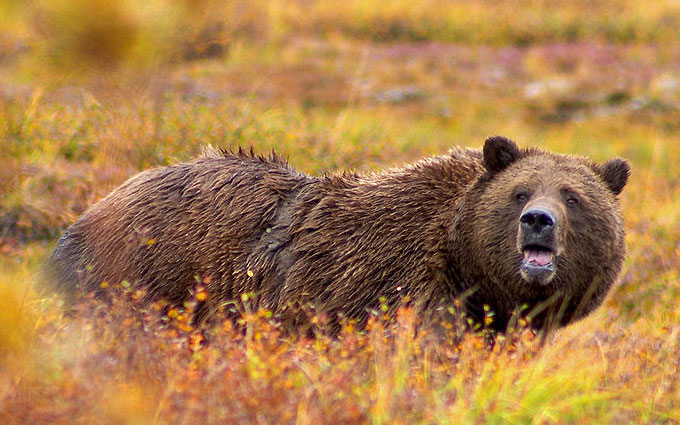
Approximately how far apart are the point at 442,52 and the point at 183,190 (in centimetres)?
1814

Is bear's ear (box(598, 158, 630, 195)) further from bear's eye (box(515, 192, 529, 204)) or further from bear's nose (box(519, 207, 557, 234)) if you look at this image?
bear's nose (box(519, 207, 557, 234))

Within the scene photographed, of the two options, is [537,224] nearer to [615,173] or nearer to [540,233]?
[540,233]

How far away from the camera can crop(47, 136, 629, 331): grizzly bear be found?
213 inches

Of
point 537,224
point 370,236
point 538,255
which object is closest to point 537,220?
point 537,224

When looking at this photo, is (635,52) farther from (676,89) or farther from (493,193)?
(493,193)

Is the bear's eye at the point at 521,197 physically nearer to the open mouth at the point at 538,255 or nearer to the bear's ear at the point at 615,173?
the open mouth at the point at 538,255

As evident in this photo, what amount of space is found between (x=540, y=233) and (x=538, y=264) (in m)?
0.19

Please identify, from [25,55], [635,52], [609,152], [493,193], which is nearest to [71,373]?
[493,193]

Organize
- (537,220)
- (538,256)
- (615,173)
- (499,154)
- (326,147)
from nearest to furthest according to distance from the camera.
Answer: (537,220) → (538,256) → (499,154) → (615,173) → (326,147)

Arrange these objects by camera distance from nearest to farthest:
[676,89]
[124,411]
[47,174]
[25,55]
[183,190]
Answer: [124,411], [183,190], [47,174], [25,55], [676,89]

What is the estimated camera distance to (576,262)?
5.37 meters

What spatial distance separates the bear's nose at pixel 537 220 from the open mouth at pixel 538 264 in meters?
0.14

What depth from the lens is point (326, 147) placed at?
33.6ft

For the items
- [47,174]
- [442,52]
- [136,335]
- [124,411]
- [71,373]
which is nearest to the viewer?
[124,411]
